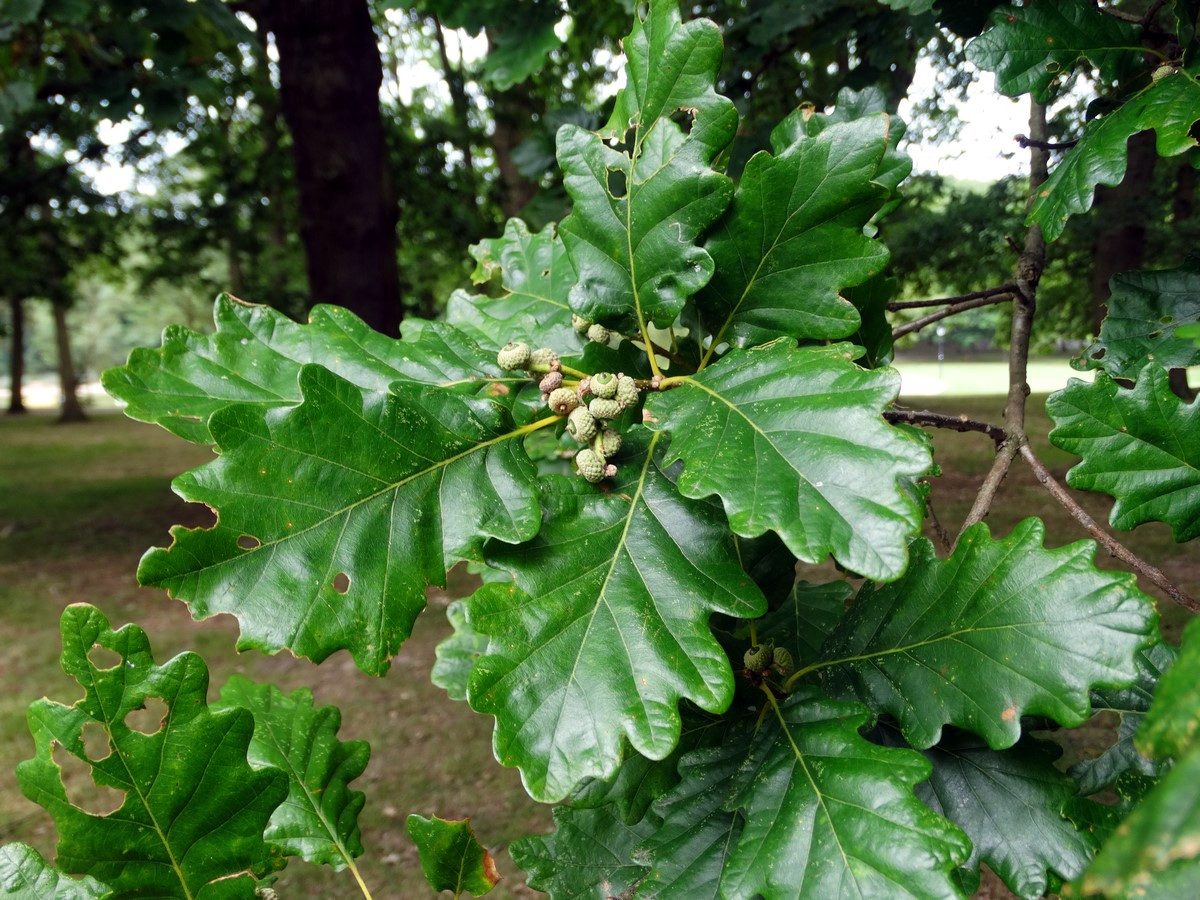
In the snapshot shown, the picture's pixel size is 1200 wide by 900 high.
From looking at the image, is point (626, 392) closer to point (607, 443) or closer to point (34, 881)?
point (607, 443)

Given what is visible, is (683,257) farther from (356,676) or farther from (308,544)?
(356,676)

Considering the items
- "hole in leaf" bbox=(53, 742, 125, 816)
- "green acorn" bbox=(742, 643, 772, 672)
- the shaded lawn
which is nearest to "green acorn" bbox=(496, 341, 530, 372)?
"green acorn" bbox=(742, 643, 772, 672)

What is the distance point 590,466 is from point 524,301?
1.59 feet

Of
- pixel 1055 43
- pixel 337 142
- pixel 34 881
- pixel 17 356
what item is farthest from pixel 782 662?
pixel 17 356

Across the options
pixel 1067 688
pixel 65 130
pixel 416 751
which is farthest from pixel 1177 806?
pixel 65 130

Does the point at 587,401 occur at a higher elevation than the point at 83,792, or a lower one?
higher

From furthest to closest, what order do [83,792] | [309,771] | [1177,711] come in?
[83,792] → [309,771] → [1177,711]

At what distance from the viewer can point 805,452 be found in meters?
0.76

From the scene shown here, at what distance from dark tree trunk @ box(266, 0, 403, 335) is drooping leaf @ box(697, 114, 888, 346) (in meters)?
3.74

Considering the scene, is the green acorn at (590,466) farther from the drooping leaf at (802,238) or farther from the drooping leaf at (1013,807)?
the drooping leaf at (1013,807)

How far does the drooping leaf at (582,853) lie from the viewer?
1086 mm

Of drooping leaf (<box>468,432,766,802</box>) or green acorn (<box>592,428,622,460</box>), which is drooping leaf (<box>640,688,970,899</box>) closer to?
drooping leaf (<box>468,432,766,802</box>)

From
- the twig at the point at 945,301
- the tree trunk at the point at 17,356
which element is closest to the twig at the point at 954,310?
the twig at the point at 945,301

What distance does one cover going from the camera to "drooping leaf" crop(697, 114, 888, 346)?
917 mm
